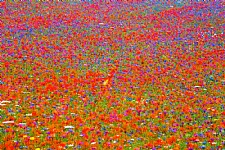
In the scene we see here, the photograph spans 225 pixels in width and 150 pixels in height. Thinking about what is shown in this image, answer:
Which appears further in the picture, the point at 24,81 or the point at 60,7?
the point at 60,7

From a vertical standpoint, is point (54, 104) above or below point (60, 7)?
below

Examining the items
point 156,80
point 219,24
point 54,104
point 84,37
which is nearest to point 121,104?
point 54,104

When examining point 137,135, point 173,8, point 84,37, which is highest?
point 173,8

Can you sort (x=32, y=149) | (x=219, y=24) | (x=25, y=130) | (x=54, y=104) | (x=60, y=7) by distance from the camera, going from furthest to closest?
(x=60, y=7), (x=219, y=24), (x=54, y=104), (x=25, y=130), (x=32, y=149)

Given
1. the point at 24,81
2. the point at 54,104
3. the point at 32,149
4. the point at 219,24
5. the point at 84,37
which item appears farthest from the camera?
the point at 219,24

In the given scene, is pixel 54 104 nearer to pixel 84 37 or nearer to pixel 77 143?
pixel 77 143

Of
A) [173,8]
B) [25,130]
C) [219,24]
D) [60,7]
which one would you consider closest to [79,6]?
[60,7]

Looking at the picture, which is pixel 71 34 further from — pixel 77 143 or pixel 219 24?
pixel 77 143
